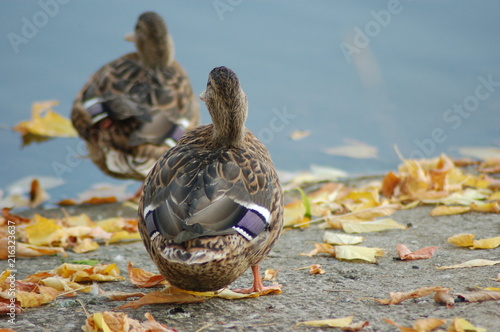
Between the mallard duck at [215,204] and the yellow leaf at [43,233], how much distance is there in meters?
1.67

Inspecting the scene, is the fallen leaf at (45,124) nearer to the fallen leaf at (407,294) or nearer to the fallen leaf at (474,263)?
the fallen leaf at (474,263)

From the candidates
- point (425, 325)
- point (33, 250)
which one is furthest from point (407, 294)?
point (33, 250)

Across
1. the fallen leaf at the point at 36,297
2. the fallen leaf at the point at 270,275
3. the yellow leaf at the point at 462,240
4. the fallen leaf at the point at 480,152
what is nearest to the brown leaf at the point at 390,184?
the yellow leaf at the point at 462,240

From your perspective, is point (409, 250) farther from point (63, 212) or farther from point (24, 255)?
point (63, 212)

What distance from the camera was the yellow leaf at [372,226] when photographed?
536cm

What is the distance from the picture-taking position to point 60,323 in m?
3.47

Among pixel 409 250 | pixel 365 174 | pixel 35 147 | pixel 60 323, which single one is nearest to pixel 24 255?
pixel 60 323

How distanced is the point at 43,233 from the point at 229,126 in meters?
2.12

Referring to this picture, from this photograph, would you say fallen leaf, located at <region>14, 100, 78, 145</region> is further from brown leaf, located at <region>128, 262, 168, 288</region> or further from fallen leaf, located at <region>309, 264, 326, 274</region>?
fallen leaf, located at <region>309, 264, 326, 274</region>

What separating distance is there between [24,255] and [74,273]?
0.95 m

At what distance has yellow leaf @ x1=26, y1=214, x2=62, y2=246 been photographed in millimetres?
5246

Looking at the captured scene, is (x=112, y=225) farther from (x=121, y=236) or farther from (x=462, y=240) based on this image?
(x=462, y=240)

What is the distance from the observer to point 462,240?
4645 mm

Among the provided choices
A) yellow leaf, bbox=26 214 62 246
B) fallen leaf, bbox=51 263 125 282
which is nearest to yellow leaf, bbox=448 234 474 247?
fallen leaf, bbox=51 263 125 282
